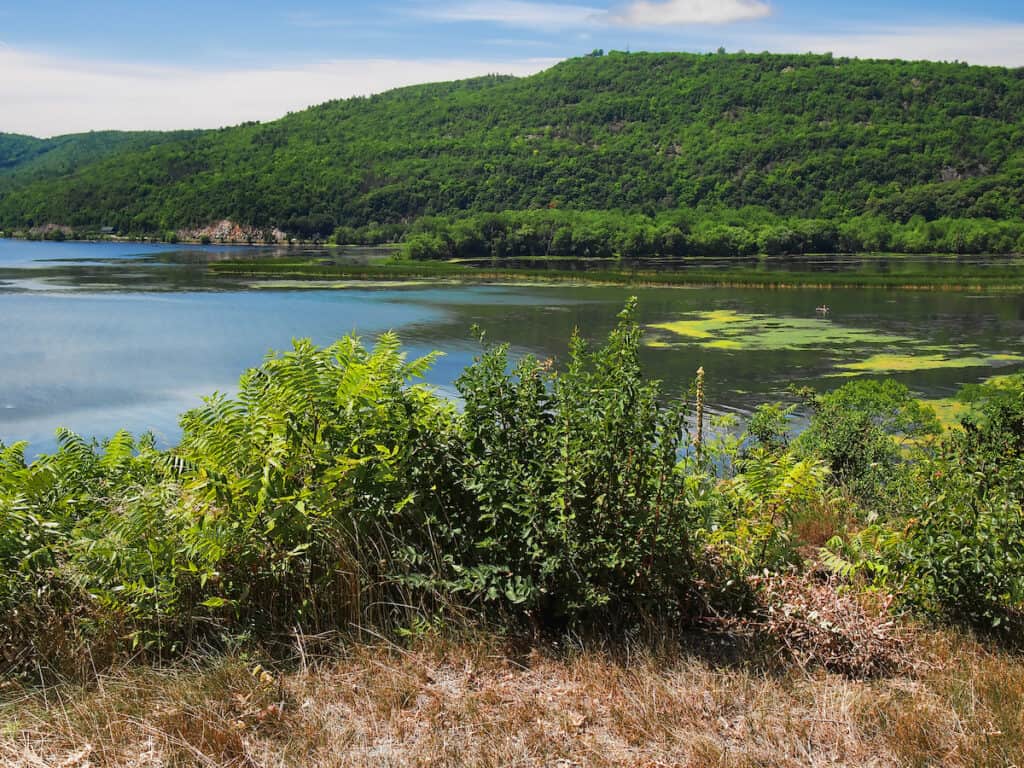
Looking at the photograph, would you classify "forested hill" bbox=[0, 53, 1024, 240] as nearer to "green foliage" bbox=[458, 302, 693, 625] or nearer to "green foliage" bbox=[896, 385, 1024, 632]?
"green foliage" bbox=[896, 385, 1024, 632]

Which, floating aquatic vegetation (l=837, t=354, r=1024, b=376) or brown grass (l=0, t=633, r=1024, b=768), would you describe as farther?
floating aquatic vegetation (l=837, t=354, r=1024, b=376)

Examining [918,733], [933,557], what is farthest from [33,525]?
[933,557]

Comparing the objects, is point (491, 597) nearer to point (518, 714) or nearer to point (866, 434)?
point (518, 714)

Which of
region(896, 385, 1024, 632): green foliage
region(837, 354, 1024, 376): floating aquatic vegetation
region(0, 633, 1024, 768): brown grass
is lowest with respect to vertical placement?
region(837, 354, 1024, 376): floating aquatic vegetation

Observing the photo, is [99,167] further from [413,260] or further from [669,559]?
[669,559]

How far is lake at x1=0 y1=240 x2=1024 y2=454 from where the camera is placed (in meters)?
25.0

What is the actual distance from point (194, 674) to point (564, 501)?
1790 millimetres

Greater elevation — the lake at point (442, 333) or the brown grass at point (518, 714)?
the brown grass at point (518, 714)

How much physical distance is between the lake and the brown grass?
42.0ft

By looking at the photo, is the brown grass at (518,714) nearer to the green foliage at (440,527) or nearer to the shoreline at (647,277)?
the green foliage at (440,527)

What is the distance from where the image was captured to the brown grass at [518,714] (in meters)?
3.46

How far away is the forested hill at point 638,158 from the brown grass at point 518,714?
124 m

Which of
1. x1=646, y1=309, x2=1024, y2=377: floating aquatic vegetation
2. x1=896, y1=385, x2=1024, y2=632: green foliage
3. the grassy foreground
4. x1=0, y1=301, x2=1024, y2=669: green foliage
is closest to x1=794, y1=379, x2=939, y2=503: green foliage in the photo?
x1=896, y1=385, x2=1024, y2=632: green foliage

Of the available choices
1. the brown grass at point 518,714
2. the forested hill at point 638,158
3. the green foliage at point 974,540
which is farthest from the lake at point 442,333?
the forested hill at point 638,158
